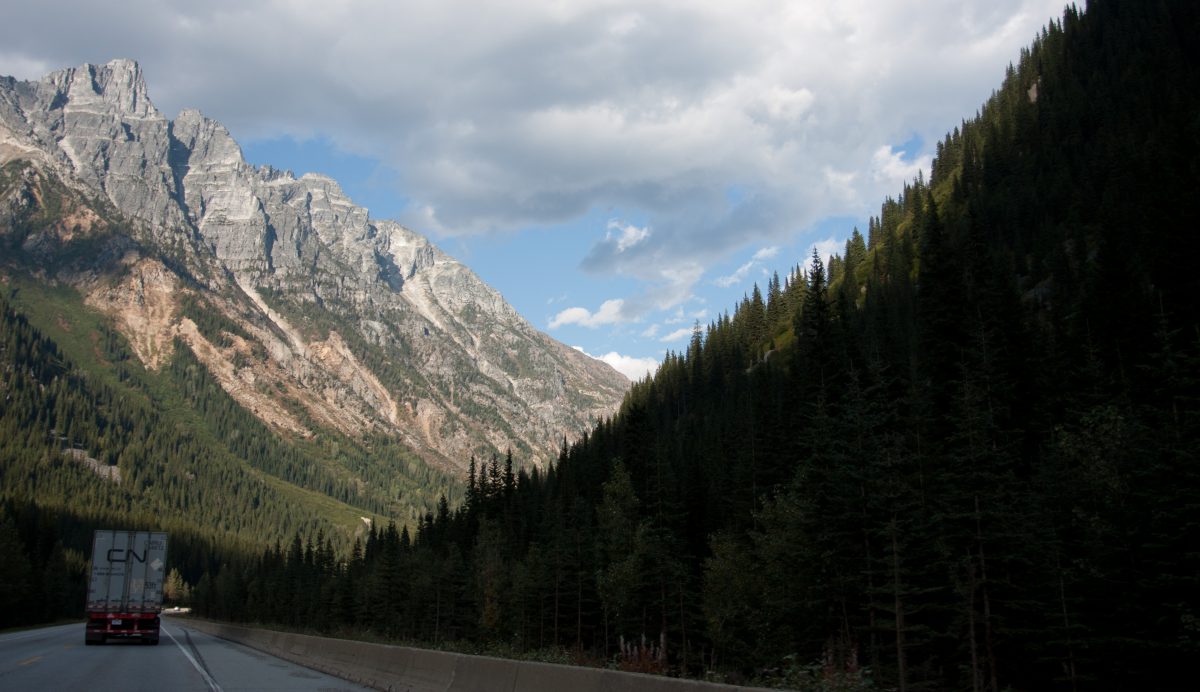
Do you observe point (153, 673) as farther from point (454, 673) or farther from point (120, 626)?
point (120, 626)

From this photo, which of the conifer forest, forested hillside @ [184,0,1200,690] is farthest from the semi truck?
forested hillside @ [184,0,1200,690]

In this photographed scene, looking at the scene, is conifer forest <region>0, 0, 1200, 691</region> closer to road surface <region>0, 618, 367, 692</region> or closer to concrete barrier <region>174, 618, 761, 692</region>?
concrete barrier <region>174, 618, 761, 692</region>

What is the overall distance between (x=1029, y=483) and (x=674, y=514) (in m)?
26.7

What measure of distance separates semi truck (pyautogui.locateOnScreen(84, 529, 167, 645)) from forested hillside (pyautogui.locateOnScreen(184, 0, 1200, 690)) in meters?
22.6

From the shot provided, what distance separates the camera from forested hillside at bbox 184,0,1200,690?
99.7ft

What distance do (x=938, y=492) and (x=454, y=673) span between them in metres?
27.4

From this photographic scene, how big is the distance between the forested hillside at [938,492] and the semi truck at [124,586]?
22561 millimetres

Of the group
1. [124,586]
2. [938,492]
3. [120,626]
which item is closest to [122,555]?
[124,586]

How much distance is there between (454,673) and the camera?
47.1 ft

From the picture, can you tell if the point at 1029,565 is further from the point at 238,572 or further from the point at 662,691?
the point at 238,572

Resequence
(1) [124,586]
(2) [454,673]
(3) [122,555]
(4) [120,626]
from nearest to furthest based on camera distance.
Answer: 1. (2) [454,673]
2. (1) [124,586]
3. (3) [122,555]
4. (4) [120,626]

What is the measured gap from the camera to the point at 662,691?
7820 mm

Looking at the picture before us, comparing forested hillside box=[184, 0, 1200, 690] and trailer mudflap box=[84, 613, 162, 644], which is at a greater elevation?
forested hillside box=[184, 0, 1200, 690]

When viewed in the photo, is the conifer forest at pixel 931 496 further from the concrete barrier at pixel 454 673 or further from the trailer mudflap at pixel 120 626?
the trailer mudflap at pixel 120 626
